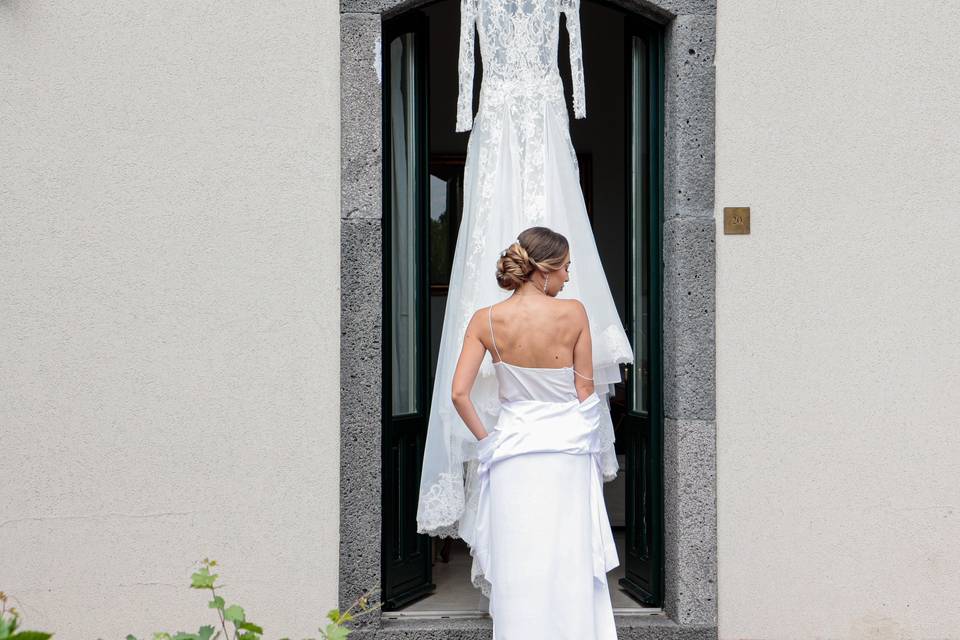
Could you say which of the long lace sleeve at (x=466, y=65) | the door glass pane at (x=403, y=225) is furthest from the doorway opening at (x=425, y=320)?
the long lace sleeve at (x=466, y=65)

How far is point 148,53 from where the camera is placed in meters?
3.87

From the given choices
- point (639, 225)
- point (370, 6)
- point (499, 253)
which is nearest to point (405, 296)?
point (499, 253)

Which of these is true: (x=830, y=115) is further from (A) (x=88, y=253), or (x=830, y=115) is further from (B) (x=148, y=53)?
(A) (x=88, y=253)

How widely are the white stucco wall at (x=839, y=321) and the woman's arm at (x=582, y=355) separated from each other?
931 mm

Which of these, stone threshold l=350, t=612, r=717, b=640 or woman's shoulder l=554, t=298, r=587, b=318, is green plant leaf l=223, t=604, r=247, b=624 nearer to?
woman's shoulder l=554, t=298, r=587, b=318

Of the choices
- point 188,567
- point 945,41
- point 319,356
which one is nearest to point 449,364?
point 319,356

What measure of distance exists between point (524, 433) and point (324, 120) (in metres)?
1.63

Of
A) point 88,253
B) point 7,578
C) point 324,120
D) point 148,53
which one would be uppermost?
point 148,53

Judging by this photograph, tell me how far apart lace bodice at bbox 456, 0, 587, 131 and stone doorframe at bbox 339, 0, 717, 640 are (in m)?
0.33

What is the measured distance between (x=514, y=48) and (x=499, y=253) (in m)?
0.88

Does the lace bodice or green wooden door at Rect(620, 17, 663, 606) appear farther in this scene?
green wooden door at Rect(620, 17, 663, 606)

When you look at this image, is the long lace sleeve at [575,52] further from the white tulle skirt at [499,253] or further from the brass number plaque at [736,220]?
the brass number plaque at [736,220]

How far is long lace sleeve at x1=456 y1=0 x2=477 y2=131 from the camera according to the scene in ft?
12.8

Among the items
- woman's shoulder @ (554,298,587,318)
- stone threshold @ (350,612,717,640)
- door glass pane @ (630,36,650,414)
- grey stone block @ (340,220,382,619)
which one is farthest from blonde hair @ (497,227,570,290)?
stone threshold @ (350,612,717,640)
